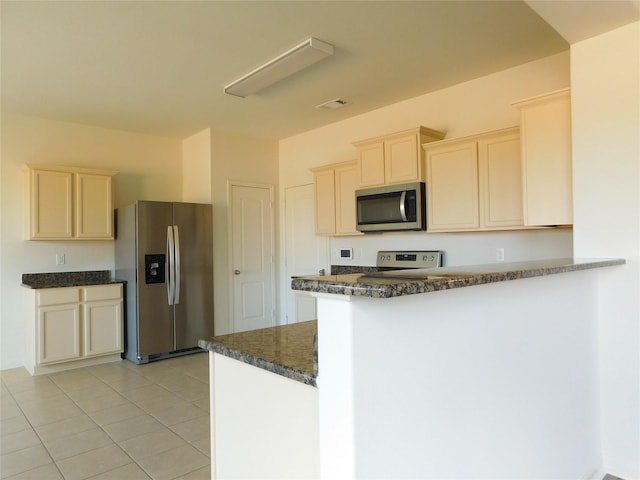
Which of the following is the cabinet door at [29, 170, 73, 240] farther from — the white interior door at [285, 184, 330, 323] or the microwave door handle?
the microwave door handle

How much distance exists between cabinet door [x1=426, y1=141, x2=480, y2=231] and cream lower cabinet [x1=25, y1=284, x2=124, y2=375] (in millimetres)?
3349

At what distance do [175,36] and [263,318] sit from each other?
355 cm

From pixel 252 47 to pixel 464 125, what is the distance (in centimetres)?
193

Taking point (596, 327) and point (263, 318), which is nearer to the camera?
point (596, 327)

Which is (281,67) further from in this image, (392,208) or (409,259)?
(409,259)

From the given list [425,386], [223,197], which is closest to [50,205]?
[223,197]

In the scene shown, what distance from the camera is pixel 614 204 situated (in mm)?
2113

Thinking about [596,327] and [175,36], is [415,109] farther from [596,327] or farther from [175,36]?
[596,327]

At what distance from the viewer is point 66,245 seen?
4.60 m

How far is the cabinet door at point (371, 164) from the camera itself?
3.91 metres

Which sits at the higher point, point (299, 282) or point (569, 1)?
point (569, 1)

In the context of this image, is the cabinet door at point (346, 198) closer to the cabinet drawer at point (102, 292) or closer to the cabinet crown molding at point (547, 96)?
the cabinet crown molding at point (547, 96)

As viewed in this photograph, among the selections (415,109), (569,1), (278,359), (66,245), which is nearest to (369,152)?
(415,109)

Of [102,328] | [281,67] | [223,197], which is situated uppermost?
[281,67]
